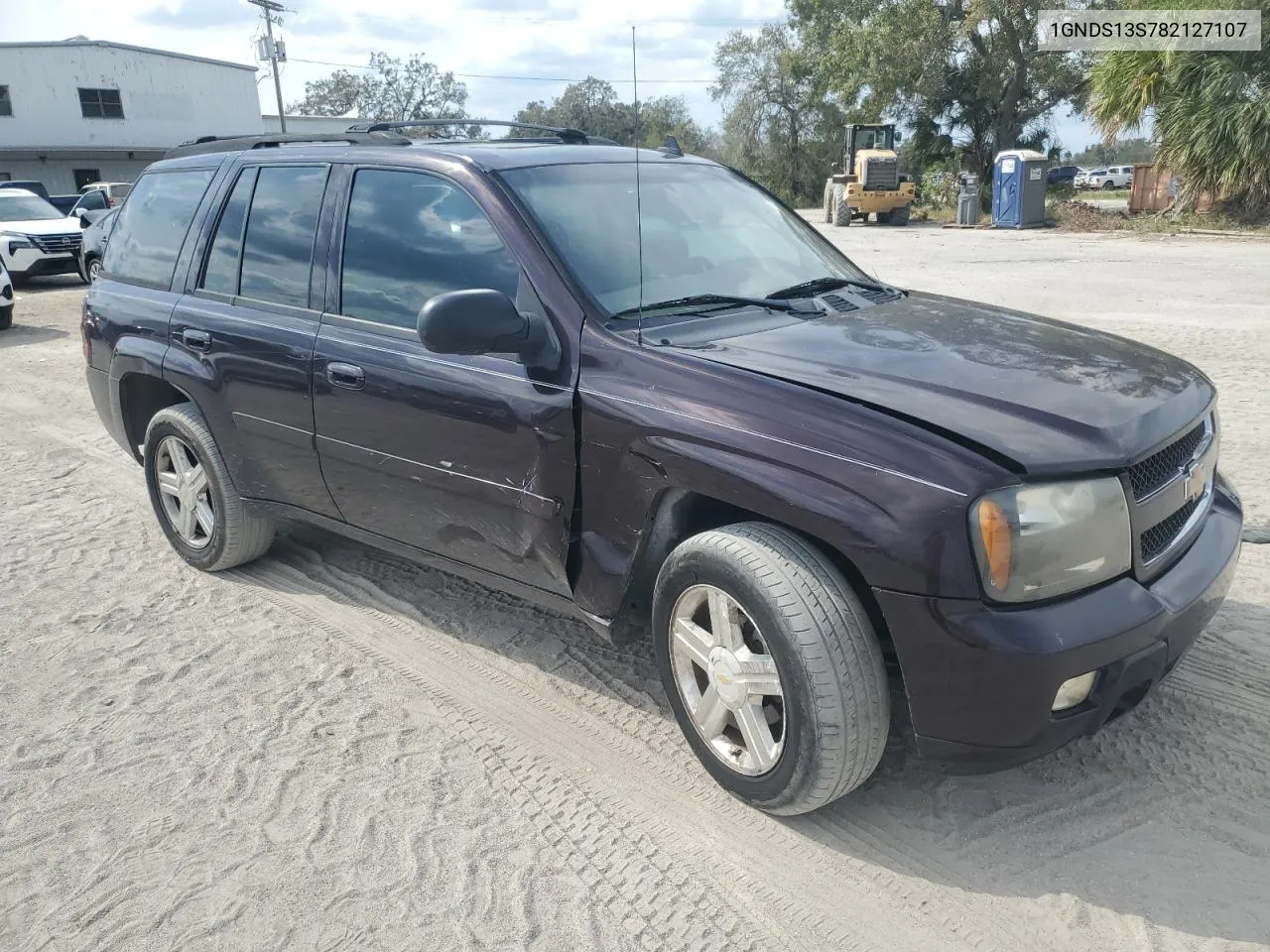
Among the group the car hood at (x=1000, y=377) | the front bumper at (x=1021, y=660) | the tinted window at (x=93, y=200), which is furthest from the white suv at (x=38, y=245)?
the front bumper at (x=1021, y=660)

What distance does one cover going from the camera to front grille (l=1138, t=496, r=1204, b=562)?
2.65 meters

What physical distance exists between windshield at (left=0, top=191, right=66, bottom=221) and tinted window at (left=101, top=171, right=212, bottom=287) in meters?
16.1

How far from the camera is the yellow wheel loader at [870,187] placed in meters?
28.8

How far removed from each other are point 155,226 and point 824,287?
122 inches

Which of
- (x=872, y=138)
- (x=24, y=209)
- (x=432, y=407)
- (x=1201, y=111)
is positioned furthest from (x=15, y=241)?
(x=872, y=138)

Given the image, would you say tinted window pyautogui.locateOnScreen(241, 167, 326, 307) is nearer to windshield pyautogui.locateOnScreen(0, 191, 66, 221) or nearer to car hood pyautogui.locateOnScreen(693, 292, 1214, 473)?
car hood pyautogui.locateOnScreen(693, 292, 1214, 473)

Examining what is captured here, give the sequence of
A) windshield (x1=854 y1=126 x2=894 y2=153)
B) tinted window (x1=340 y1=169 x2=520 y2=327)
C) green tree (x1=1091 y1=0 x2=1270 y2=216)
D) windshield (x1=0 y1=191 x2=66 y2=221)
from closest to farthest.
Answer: tinted window (x1=340 y1=169 x2=520 y2=327), windshield (x1=0 y1=191 x2=66 y2=221), green tree (x1=1091 y1=0 x2=1270 y2=216), windshield (x1=854 y1=126 x2=894 y2=153)

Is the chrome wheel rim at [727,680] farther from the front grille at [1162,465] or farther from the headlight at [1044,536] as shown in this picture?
the front grille at [1162,465]

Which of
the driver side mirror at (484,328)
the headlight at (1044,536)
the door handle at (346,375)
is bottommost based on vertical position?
the headlight at (1044,536)

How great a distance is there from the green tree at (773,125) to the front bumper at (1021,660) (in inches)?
1829

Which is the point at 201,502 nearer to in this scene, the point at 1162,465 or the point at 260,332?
the point at 260,332

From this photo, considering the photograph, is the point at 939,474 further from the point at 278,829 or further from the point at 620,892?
the point at 278,829

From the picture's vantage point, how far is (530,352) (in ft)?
10.4

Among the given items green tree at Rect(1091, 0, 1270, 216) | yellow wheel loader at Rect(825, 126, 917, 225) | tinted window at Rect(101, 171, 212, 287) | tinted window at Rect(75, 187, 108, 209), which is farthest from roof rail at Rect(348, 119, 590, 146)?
yellow wheel loader at Rect(825, 126, 917, 225)
